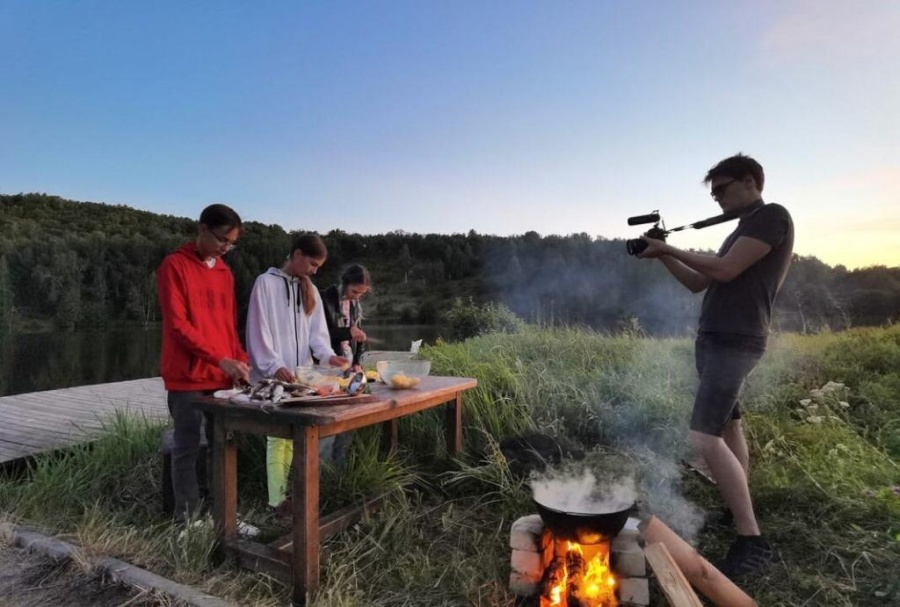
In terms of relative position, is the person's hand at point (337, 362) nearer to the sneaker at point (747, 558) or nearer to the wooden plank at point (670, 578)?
the wooden plank at point (670, 578)

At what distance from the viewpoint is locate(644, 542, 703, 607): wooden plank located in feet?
5.10

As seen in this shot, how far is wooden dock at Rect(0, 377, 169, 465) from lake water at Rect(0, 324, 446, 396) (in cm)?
474

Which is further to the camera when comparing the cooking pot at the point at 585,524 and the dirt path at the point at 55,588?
the dirt path at the point at 55,588

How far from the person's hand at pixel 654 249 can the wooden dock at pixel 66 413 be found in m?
4.26

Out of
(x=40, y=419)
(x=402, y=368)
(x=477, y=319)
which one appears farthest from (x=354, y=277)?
(x=477, y=319)

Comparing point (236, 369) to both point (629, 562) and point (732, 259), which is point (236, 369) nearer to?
point (629, 562)

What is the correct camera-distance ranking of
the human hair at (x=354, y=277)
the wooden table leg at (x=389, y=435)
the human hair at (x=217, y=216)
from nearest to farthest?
the human hair at (x=217, y=216), the wooden table leg at (x=389, y=435), the human hair at (x=354, y=277)

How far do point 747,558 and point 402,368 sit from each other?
167cm

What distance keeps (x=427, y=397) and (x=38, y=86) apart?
23437 mm

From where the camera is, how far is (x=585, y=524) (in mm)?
1706

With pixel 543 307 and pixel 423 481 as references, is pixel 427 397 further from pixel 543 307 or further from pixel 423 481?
pixel 543 307

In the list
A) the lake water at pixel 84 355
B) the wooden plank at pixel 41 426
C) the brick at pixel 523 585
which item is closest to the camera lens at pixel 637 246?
the brick at pixel 523 585

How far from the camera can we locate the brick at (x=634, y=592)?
1812mm

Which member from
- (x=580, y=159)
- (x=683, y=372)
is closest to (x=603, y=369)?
(x=683, y=372)
